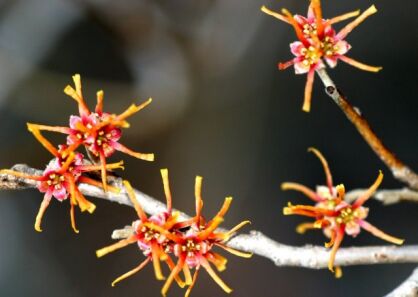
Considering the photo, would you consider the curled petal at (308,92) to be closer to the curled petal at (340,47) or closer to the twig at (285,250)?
the curled petal at (340,47)

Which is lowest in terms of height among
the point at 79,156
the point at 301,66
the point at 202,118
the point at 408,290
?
the point at 408,290

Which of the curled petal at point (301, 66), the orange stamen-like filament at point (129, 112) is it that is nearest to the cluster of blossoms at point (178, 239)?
the orange stamen-like filament at point (129, 112)

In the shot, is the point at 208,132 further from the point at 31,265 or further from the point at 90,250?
the point at 31,265

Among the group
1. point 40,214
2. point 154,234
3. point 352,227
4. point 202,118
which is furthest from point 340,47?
point 202,118

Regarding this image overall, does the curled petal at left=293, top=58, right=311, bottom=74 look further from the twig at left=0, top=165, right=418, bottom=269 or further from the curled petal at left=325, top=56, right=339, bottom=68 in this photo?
the twig at left=0, top=165, right=418, bottom=269

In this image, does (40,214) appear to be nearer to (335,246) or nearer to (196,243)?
(196,243)

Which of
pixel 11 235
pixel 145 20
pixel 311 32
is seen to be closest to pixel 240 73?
pixel 145 20
